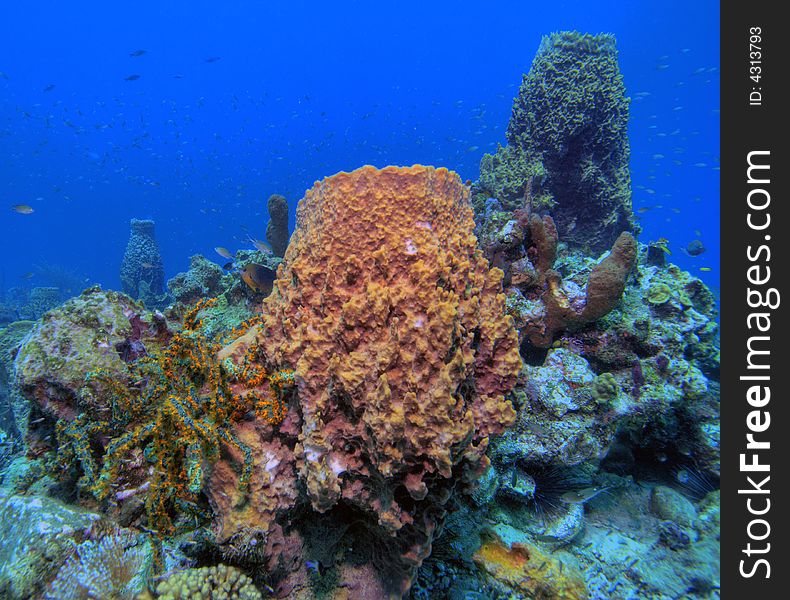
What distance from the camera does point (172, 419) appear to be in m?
2.50

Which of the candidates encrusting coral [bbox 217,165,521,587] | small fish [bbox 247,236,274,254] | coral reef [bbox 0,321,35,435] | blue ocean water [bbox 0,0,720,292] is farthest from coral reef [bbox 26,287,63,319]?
blue ocean water [bbox 0,0,720,292]

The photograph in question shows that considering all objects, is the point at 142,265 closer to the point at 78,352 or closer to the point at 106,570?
the point at 78,352

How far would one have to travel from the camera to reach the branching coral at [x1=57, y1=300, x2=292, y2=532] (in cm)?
240

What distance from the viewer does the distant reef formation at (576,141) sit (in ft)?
29.4

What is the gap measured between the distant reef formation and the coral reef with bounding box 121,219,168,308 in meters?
15.6

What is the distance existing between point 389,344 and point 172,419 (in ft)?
5.17

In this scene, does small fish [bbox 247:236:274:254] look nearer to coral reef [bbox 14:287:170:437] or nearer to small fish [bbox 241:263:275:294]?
small fish [bbox 241:263:275:294]

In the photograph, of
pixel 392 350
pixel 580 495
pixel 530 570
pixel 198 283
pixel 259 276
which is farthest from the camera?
pixel 198 283

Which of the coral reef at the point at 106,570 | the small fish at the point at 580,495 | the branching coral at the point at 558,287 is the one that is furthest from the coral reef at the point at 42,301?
the small fish at the point at 580,495

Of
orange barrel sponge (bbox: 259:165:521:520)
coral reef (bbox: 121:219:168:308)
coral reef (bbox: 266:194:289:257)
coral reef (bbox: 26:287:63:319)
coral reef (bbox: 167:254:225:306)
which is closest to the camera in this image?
orange barrel sponge (bbox: 259:165:521:520)

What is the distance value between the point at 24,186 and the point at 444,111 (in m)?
99.0
